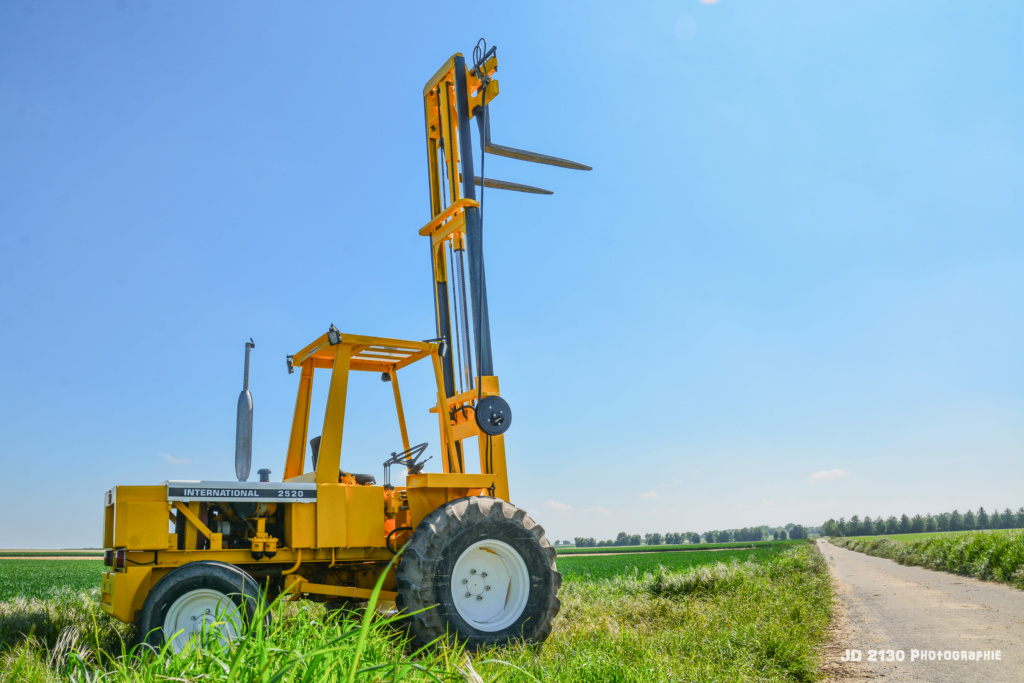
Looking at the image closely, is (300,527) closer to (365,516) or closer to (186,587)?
(365,516)

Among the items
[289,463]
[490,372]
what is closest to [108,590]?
[289,463]

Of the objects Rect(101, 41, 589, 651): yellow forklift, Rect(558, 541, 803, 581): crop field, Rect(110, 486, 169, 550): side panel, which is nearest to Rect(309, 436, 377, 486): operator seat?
Rect(101, 41, 589, 651): yellow forklift

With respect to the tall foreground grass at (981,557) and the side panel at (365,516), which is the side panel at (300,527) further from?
the tall foreground grass at (981,557)

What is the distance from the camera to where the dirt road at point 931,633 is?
5.91m

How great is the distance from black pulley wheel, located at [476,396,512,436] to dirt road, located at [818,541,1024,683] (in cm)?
371

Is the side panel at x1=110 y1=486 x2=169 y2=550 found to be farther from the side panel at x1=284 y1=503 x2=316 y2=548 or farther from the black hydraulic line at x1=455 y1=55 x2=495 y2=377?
the black hydraulic line at x1=455 y1=55 x2=495 y2=377

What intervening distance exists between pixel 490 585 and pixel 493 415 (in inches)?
66.6

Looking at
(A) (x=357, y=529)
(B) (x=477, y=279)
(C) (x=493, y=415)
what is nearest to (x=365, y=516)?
(A) (x=357, y=529)

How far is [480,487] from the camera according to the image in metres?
7.27

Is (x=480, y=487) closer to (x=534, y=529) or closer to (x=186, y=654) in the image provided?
(x=534, y=529)

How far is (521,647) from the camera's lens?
6125mm

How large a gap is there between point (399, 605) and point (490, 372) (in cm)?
274

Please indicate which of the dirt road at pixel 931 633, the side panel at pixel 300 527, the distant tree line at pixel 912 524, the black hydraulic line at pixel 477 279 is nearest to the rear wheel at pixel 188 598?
the side panel at pixel 300 527

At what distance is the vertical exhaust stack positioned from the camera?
5715mm
